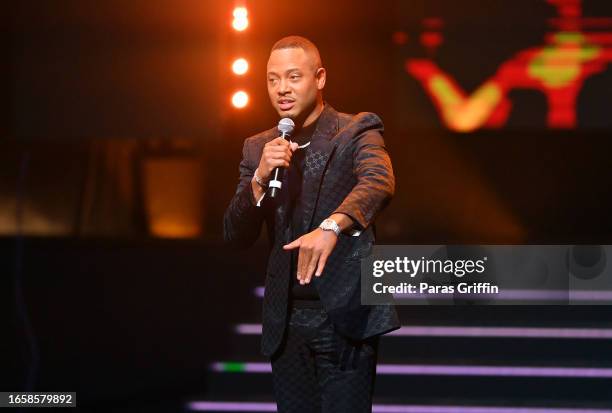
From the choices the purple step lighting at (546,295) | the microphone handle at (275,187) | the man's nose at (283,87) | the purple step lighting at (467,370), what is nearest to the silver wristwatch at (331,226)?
the microphone handle at (275,187)

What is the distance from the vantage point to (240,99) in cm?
527

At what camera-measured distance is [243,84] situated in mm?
5551

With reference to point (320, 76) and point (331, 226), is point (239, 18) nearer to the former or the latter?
point (320, 76)

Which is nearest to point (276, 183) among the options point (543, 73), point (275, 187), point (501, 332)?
point (275, 187)

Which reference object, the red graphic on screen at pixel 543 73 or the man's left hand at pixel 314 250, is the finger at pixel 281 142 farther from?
the red graphic on screen at pixel 543 73

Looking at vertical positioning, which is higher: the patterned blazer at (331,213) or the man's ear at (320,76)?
the man's ear at (320,76)

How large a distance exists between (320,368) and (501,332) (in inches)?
101

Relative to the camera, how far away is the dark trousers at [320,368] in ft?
6.97

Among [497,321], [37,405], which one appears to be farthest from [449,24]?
[37,405]

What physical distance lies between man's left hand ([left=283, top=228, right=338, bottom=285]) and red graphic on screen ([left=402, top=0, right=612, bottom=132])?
3.96m

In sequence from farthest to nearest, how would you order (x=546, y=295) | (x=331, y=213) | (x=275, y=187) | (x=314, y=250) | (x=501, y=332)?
(x=546, y=295)
(x=501, y=332)
(x=331, y=213)
(x=275, y=187)
(x=314, y=250)

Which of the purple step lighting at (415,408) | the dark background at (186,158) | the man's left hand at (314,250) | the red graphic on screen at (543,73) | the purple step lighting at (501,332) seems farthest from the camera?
the red graphic on screen at (543,73)

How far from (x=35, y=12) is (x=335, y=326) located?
434 cm

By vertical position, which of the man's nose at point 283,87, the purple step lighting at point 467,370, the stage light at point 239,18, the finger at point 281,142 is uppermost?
the stage light at point 239,18
